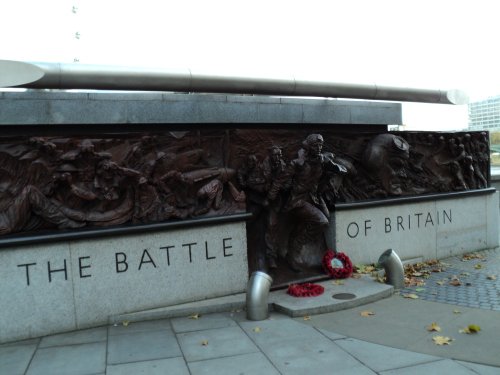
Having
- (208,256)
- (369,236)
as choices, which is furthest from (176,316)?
(369,236)

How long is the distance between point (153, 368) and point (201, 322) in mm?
1696

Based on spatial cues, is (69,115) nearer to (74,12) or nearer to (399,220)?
(399,220)

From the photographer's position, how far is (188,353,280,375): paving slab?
16.9ft

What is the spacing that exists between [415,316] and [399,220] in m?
3.63

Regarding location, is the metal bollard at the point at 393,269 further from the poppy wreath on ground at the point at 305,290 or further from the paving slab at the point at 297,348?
the paving slab at the point at 297,348

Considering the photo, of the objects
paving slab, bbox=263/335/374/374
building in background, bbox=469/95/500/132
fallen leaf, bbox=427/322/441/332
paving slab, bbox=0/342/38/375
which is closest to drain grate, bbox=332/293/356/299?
fallen leaf, bbox=427/322/441/332

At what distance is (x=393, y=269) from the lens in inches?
328

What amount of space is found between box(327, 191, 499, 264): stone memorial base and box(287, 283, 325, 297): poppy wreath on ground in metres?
1.51

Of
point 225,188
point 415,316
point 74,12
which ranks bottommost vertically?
point 415,316

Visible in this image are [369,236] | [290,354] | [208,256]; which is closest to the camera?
[290,354]

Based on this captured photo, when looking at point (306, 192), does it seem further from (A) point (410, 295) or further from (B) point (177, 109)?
(B) point (177, 109)

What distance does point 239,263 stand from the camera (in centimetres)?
799

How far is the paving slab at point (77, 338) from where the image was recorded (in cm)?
630

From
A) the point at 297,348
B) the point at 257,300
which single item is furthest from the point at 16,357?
the point at 297,348
